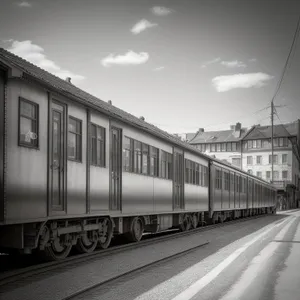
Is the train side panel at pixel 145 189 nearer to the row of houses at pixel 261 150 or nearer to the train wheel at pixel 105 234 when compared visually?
the train wheel at pixel 105 234

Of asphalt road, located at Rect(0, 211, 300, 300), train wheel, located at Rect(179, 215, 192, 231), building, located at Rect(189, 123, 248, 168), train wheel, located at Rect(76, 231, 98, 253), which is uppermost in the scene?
building, located at Rect(189, 123, 248, 168)

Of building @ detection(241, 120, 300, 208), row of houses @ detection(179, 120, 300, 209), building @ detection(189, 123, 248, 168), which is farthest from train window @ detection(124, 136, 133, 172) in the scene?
building @ detection(189, 123, 248, 168)

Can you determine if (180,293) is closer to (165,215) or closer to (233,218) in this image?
(165,215)

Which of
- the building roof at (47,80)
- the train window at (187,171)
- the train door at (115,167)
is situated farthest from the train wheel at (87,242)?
the train window at (187,171)

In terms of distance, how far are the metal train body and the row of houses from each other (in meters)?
67.3

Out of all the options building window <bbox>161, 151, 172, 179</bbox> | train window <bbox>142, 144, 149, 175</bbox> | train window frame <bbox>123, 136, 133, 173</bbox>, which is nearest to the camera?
train window frame <bbox>123, 136, 133, 173</bbox>

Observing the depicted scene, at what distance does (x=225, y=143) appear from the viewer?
91.9 meters

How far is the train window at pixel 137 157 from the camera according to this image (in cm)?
1384

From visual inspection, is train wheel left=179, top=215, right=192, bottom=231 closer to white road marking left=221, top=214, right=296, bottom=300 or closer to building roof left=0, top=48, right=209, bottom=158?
building roof left=0, top=48, right=209, bottom=158

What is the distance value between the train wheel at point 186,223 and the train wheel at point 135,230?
4.96 m

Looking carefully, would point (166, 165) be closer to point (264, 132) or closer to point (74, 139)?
point (74, 139)

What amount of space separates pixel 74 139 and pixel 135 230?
15.1 feet

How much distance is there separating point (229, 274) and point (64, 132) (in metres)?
4.16

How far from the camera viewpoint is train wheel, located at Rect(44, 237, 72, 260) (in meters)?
9.46
